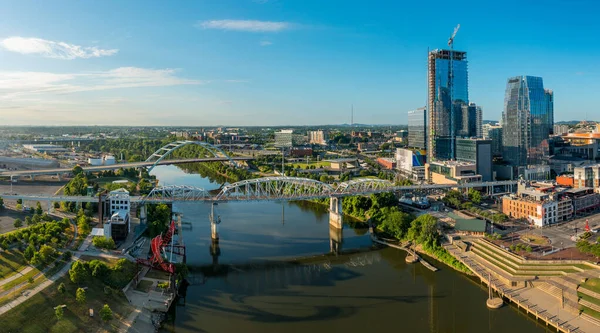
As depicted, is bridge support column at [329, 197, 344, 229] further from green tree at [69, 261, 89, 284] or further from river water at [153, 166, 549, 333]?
green tree at [69, 261, 89, 284]

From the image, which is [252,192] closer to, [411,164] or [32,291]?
[32,291]

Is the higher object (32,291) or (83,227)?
(83,227)

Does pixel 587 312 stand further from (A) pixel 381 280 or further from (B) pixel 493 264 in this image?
(A) pixel 381 280

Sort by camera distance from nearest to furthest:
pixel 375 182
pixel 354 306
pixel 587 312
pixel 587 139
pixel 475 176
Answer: pixel 587 312 → pixel 354 306 → pixel 375 182 → pixel 475 176 → pixel 587 139

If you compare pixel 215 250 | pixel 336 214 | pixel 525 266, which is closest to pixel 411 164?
pixel 336 214

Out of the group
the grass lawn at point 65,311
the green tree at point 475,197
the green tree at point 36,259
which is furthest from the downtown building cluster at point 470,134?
the green tree at point 36,259

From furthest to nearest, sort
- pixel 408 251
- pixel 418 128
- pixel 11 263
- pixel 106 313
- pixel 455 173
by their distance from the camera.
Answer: pixel 418 128
pixel 455 173
pixel 408 251
pixel 11 263
pixel 106 313

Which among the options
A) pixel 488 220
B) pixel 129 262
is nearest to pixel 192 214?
pixel 129 262
